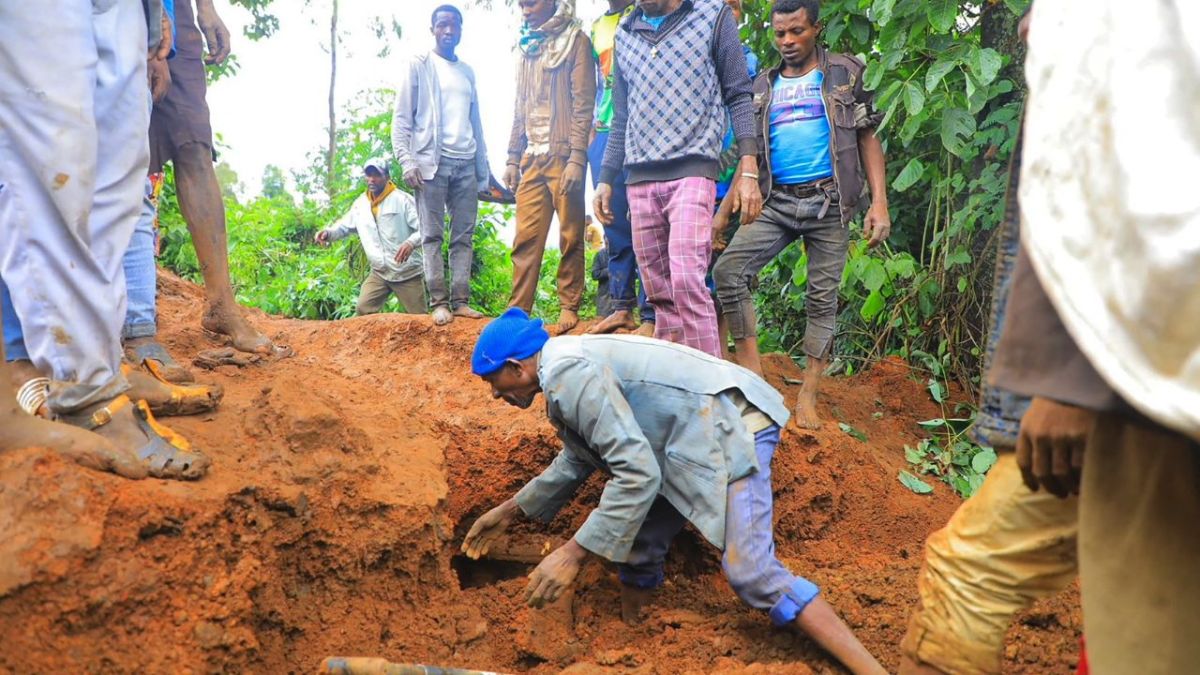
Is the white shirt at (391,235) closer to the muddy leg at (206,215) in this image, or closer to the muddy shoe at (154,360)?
the muddy leg at (206,215)

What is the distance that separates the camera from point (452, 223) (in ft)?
18.6

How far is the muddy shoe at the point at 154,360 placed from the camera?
115 inches

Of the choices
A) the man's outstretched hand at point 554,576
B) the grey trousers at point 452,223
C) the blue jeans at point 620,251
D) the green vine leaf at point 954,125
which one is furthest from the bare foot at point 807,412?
the grey trousers at point 452,223

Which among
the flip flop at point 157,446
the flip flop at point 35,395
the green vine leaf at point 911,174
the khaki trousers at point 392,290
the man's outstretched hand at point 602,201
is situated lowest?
the khaki trousers at point 392,290

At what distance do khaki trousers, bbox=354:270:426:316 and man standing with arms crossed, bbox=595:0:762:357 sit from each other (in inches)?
112

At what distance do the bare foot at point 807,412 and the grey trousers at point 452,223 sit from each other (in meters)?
2.27

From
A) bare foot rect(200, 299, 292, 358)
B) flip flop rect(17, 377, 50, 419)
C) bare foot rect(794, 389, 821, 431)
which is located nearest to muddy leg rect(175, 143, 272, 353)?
bare foot rect(200, 299, 292, 358)

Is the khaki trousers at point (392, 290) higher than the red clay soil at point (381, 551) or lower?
lower

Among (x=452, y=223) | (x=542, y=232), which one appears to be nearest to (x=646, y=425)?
(x=542, y=232)

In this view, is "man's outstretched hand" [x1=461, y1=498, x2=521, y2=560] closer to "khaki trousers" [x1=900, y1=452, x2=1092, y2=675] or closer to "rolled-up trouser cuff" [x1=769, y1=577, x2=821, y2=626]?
"rolled-up trouser cuff" [x1=769, y1=577, x2=821, y2=626]

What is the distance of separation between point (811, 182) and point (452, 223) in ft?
8.42

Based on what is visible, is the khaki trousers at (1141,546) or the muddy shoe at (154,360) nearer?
the khaki trousers at (1141,546)

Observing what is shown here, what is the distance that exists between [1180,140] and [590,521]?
2002mm

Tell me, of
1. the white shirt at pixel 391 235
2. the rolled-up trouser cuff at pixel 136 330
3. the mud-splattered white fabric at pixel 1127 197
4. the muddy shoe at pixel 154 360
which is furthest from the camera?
the white shirt at pixel 391 235
